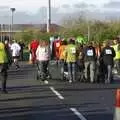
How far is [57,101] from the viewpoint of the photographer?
57.7ft

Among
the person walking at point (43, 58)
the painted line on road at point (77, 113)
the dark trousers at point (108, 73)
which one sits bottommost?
the painted line on road at point (77, 113)

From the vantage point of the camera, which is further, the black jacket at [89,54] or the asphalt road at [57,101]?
the black jacket at [89,54]

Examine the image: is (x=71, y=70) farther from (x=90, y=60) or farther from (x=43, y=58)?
(x=43, y=58)

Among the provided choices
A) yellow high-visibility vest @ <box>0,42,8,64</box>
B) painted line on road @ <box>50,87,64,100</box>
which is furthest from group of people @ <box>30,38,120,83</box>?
yellow high-visibility vest @ <box>0,42,8,64</box>

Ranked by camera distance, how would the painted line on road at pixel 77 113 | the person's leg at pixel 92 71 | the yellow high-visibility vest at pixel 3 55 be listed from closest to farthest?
the painted line on road at pixel 77 113
the yellow high-visibility vest at pixel 3 55
the person's leg at pixel 92 71

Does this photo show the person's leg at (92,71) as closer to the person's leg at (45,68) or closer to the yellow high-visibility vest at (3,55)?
the person's leg at (45,68)

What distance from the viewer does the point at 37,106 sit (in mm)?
16328

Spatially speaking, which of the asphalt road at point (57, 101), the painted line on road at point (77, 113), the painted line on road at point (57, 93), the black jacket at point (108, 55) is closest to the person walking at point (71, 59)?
Answer: the asphalt road at point (57, 101)

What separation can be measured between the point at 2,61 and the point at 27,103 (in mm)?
3158

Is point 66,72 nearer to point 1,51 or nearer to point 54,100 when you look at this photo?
point 1,51

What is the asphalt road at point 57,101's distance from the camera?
14.4m

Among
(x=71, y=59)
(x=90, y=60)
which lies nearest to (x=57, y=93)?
(x=71, y=59)

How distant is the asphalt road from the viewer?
14.4 m

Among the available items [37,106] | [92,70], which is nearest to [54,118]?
[37,106]
